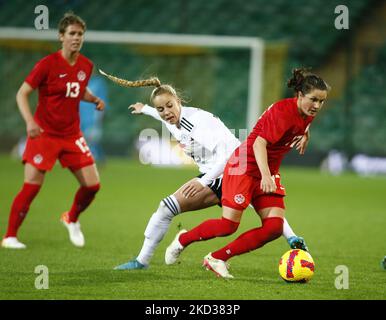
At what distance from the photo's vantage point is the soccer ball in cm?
548

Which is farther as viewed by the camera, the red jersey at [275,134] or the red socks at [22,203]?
the red socks at [22,203]

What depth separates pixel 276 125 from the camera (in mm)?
5512

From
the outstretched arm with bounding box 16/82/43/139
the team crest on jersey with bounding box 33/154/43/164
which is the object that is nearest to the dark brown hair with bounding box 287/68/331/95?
the outstretched arm with bounding box 16/82/43/139

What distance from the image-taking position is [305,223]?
931 centimetres

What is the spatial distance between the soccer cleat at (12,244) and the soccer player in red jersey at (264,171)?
1.88 m

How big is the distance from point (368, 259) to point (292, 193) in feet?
20.1

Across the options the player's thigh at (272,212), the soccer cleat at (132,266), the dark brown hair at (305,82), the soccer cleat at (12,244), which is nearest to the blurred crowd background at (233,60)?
the soccer cleat at (12,244)

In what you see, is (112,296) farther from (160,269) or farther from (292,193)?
(292,193)

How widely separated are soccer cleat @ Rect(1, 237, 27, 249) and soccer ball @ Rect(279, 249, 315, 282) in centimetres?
247

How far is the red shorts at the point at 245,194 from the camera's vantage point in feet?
18.3

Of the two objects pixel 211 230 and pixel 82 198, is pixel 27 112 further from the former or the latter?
pixel 211 230

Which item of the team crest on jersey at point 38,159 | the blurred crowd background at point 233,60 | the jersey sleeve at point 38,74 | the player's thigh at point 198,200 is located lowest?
the player's thigh at point 198,200

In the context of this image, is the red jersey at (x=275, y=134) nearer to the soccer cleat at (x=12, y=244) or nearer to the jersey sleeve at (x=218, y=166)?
the jersey sleeve at (x=218, y=166)

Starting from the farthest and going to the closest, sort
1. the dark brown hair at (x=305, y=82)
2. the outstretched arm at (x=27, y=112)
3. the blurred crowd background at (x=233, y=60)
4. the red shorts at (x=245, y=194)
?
the blurred crowd background at (x=233, y=60)
the outstretched arm at (x=27, y=112)
the red shorts at (x=245, y=194)
the dark brown hair at (x=305, y=82)
